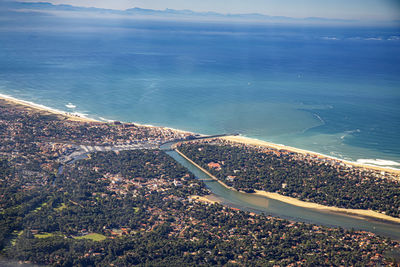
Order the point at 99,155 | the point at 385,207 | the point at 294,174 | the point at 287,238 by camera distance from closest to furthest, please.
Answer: the point at 287,238, the point at 385,207, the point at 294,174, the point at 99,155

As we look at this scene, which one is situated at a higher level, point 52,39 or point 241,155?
point 52,39

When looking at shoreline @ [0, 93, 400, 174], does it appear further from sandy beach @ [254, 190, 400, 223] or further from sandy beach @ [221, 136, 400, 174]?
sandy beach @ [254, 190, 400, 223]

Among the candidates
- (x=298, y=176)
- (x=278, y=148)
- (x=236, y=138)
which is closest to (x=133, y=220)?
(x=298, y=176)

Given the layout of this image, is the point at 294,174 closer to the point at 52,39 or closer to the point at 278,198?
the point at 278,198

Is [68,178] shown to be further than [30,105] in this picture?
No

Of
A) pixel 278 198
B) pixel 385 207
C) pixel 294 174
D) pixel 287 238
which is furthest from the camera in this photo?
pixel 294 174

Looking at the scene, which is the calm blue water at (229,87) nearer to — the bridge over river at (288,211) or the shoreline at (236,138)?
the shoreline at (236,138)

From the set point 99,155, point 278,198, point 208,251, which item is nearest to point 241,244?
point 208,251
